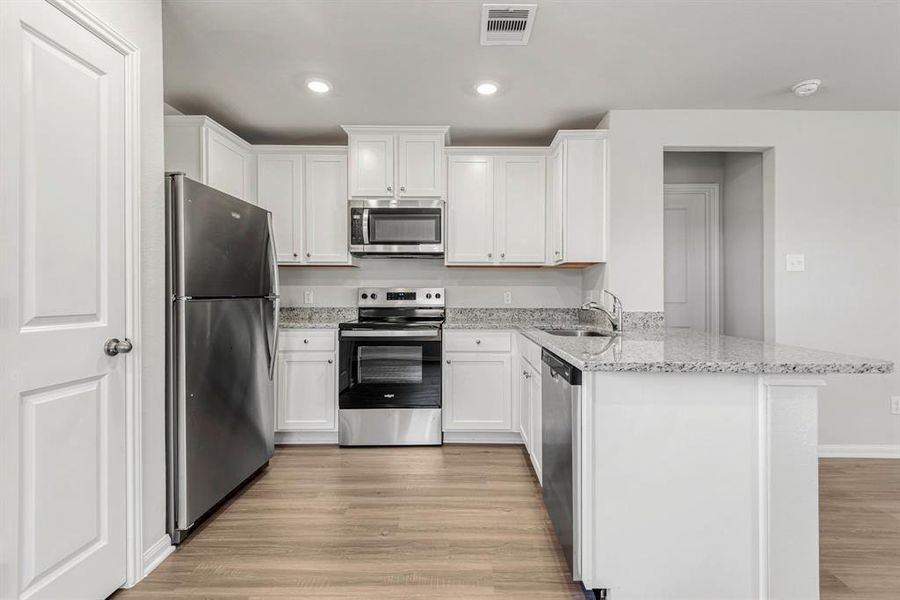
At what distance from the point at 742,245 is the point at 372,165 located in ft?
9.83

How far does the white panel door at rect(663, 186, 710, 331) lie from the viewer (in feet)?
12.6

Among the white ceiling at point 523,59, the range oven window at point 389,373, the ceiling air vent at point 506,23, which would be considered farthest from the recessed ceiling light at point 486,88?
the range oven window at point 389,373

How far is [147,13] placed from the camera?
1795 mm

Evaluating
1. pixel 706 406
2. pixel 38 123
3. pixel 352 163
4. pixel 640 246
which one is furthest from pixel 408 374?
pixel 38 123

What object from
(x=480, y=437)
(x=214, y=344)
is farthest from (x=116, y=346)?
(x=480, y=437)

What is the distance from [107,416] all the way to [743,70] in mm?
3447

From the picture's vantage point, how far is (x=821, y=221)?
9.84 ft

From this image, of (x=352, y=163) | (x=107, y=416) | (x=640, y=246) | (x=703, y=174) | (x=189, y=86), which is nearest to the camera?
(x=107, y=416)

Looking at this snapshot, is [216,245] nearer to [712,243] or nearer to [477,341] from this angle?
[477,341]

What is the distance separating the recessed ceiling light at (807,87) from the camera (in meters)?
2.57

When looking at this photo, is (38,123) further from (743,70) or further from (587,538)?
(743,70)

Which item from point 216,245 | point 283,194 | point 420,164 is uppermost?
point 420,164

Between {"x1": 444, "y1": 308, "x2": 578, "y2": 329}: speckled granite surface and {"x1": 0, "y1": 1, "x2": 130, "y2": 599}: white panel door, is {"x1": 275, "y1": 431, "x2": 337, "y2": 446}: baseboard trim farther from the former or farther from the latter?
{"x1": 0, "y1": 1, "x2": 130, "y2": 599}: white panel door

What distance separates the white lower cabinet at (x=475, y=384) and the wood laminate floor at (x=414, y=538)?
0.42m
